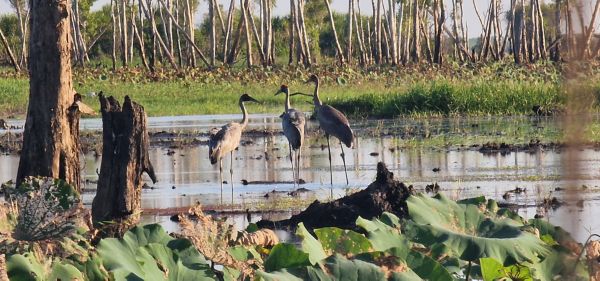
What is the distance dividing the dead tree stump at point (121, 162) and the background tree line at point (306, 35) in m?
2.18

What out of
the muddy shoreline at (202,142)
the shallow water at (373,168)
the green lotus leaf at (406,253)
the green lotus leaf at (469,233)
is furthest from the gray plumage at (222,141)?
the green lotus leaf at (406,253)

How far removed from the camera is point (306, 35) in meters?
58.2

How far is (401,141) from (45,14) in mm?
10094

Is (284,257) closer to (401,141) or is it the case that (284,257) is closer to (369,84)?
(401,141)

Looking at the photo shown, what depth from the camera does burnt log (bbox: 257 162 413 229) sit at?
8102mm

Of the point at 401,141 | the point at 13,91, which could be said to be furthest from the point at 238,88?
the point at 401,141

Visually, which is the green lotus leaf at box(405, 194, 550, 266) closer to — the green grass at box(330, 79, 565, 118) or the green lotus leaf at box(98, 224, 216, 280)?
the green lotus leaf at box(98, 224, 216, 280)

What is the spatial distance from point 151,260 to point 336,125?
37.2 feet

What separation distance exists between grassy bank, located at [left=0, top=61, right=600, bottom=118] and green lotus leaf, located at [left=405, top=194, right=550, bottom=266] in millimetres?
13743

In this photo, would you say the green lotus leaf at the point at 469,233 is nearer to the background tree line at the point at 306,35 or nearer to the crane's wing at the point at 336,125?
the background tree line at the point at 306,35

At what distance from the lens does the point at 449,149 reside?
52.9 feet

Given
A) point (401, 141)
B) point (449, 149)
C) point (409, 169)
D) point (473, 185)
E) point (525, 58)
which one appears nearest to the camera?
point (473, 185)

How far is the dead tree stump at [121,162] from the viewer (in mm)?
7004

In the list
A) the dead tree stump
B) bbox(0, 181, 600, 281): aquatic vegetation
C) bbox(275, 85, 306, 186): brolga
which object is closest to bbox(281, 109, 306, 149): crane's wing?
bbox(275, 85, 306, 186): brolga
